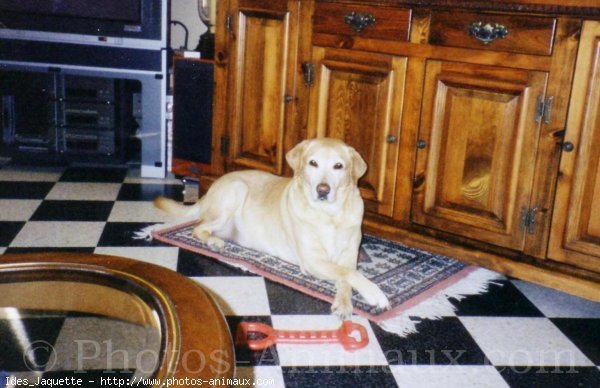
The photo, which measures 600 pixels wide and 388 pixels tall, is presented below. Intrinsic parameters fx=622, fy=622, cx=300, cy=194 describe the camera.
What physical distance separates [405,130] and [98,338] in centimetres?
137

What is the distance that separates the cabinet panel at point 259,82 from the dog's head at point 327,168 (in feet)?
1.57

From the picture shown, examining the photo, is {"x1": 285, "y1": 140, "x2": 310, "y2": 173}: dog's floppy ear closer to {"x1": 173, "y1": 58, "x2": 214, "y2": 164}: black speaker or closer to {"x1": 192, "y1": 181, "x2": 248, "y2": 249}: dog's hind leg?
{"x1": 192, "y1": 181, "x2": 248, "y2": 249}: dog's hind leg

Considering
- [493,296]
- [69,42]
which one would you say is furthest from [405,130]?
[69,42]

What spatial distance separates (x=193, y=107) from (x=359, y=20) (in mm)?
1140

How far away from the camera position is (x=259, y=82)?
2.56m

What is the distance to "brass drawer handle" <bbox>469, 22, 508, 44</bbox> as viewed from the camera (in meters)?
1.90

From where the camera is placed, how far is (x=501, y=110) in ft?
6.35

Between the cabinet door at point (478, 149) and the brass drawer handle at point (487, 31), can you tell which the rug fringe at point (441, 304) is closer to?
the cabinet door at point (478, 149)

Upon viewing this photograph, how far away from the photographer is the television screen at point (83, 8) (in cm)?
309

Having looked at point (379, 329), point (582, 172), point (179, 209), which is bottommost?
point (379, 329)

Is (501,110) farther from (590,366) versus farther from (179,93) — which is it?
(179,93)

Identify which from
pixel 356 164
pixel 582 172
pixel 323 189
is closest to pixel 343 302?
pixel 323 189

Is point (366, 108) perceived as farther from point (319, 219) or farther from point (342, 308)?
point (342, 308)

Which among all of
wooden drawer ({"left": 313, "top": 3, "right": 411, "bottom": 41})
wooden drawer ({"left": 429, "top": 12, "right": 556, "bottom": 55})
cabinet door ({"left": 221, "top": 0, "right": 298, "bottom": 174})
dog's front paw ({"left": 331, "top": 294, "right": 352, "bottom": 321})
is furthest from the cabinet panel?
dog's front paw ({"left": 331, "top": 294, "right": 352, "bottom": 321})
